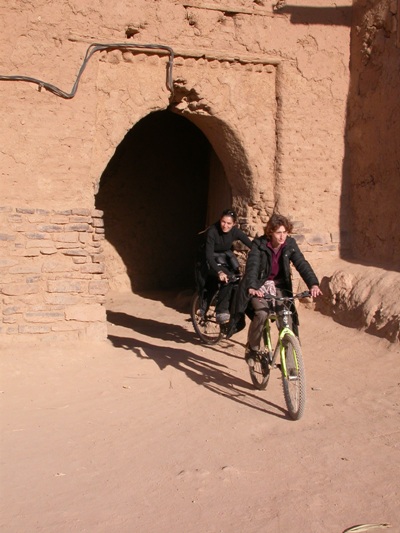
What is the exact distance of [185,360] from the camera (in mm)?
6582

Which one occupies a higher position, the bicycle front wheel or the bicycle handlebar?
the bicycle handlebar

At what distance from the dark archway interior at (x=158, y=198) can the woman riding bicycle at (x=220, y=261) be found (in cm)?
382

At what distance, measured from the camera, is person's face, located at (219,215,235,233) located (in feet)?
23.1

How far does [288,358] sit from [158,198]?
6634 millimetres

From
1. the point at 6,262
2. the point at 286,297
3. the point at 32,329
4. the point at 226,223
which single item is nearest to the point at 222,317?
the point at 226,223

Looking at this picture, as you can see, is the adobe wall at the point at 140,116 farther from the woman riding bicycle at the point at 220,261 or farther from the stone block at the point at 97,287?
the woman riding bicycle at the point at 220,261

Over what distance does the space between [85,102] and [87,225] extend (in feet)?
4.13

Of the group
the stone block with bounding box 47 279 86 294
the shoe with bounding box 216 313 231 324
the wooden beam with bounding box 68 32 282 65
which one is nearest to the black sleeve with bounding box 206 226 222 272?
the shoe with bounding box 216 313 231 324

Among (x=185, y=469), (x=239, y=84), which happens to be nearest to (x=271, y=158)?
(x=239, y=84)

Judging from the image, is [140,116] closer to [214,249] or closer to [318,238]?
[214,249]

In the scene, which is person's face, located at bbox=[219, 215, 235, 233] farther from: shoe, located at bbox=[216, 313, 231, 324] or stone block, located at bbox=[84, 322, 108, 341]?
stone block, located at bbox=[84, 322, 108, 341]

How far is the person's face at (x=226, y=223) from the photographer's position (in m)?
7.04

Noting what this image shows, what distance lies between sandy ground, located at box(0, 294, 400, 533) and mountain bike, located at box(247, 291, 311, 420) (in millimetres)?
174

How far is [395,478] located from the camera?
380cm
